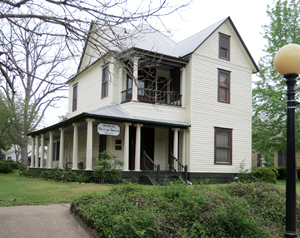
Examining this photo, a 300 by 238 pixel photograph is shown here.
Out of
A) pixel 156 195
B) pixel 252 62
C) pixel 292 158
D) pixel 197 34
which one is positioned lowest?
A: pixel 156 195

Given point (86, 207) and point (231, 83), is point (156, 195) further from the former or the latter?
point (231, 83)

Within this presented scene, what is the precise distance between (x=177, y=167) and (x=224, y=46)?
788 centimetres

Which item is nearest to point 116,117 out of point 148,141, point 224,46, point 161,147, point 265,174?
point 148,141

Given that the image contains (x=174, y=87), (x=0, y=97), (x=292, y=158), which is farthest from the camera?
(x=0, y=97)

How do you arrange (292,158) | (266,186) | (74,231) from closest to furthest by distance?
(292,158)
(74,231)
(266,186)

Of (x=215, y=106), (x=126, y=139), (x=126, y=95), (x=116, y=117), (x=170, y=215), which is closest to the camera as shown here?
(x=170, y=215)

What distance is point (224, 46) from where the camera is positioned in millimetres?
19906

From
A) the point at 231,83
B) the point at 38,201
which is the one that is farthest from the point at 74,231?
the point at 231,83

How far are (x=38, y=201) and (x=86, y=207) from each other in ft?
9.04

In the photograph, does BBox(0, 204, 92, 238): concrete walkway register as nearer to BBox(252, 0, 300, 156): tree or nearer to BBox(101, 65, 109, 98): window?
BBox(101, 65, 109, 98): window

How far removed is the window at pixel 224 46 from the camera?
19.7 m

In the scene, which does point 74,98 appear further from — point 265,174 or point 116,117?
point 265,174

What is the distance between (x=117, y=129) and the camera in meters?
15.8

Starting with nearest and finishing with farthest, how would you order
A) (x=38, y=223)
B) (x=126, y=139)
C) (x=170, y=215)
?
1. (x=170, y=215)
2. (x=38, y=223)
3. (x=126, y=139)
